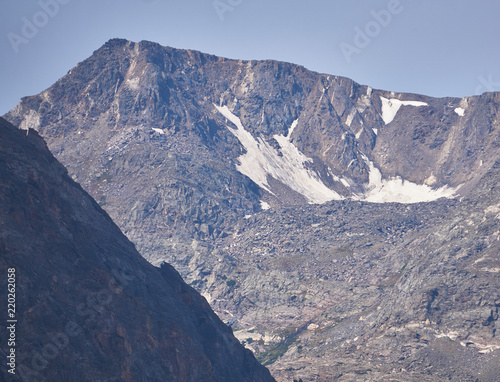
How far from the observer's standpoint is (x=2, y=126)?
122625 millimetres

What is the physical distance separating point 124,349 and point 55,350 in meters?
15.9

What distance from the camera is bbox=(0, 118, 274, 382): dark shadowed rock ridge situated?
10069 cm

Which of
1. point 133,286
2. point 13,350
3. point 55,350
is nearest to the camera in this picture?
point 13,350

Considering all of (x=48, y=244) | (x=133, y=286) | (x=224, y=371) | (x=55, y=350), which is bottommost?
(x=224, y=371)

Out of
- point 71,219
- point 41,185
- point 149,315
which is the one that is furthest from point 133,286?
point 41,185

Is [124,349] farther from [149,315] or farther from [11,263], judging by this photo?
[11,263]

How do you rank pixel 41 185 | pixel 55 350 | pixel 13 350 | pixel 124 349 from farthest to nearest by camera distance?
pixel 41 185 < pixel 124 349 < pixel 55 350 < pixel 13 350

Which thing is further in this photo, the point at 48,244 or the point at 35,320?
the point at 48,244

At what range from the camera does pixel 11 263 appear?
102250 millimetres

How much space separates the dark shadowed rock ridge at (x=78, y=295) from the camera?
101 metres

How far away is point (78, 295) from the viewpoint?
366 feet

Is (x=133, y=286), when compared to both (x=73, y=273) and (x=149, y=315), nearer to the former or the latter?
(x=149, y=315)

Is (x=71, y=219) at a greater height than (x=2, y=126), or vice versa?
(x=2, y=126)

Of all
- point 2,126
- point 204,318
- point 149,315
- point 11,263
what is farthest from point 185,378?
point 2,126
